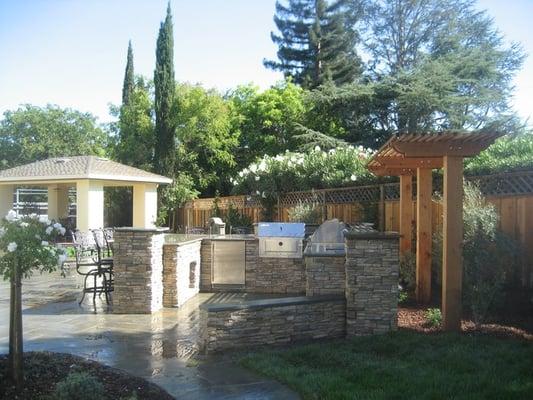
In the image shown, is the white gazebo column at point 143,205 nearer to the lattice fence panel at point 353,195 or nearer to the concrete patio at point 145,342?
the lattice fence panel at point 353,195

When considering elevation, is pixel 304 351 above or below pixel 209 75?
below

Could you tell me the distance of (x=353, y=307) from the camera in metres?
6.48

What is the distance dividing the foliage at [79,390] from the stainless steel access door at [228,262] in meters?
6.43

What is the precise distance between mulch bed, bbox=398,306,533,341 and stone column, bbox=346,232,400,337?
455 millimetres

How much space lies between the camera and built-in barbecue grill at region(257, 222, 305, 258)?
1017 cm

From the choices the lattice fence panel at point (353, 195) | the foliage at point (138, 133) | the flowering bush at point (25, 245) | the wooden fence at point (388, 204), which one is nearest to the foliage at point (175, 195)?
the foliage at point (138, 133)

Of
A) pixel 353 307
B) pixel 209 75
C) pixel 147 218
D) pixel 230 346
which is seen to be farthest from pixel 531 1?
pixel 209 75

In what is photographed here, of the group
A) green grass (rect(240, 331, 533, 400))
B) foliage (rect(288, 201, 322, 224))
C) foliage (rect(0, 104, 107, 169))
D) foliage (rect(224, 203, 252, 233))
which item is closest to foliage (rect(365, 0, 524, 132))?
foliage (rect(224, 203, 252, 233))

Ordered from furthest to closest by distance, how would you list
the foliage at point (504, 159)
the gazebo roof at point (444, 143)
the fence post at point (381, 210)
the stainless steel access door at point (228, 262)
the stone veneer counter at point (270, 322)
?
the fence post at point (381, 210), the stainless steel access door at point (228, 262), the foliage at point (504, 159), the gazebo roof at point (444, 143), the stone veneer counter at point (270, 322)

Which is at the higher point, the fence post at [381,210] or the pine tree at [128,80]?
the pine tree at [128,80]

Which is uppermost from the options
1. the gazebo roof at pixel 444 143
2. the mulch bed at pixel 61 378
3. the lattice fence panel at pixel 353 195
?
the gazebo roof at pixel 444 143

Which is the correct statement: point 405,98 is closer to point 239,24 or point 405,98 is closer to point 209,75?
point 239,24

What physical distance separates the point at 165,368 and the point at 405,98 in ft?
55.6

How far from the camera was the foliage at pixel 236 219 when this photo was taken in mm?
18081
